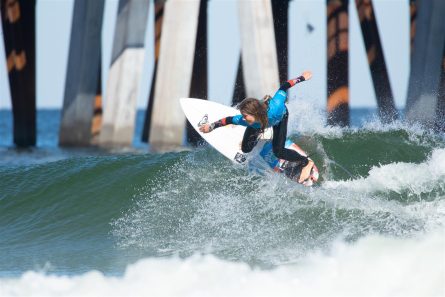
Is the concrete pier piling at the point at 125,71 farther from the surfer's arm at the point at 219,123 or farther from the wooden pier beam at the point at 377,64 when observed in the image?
the surfer's arm at the point at 219,123

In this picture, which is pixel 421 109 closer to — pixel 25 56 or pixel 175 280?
pixel 25 56

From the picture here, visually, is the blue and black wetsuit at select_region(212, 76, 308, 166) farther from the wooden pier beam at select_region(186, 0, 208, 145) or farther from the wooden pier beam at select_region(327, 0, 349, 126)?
the wooden pier beam at select_region(186, 0, 208, 145)

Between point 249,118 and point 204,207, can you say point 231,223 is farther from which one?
point 249,118

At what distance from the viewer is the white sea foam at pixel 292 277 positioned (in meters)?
7.60

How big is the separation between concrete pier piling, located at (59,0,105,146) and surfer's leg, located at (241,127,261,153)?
12.5m

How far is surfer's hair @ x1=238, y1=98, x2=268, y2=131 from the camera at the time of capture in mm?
9734

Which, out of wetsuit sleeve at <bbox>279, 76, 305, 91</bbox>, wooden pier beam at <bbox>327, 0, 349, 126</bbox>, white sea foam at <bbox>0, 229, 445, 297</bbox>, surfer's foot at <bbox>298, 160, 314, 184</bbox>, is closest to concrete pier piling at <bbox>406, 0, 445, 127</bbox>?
wooden pier beam at <bbox>327, 0, 349, 126</bbox>

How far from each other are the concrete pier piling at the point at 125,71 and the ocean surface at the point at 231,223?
7.98 m

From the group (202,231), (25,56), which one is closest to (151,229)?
(202,231)

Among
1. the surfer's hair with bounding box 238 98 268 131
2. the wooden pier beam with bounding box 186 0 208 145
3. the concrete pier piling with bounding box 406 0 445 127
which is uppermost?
the surfer's hair with bounding box 238 98 268 131

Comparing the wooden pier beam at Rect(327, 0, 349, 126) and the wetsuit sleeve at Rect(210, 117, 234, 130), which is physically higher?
the wetsuit sleeve at Rect(210, 117, 234, 130)

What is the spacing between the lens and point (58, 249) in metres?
10.1

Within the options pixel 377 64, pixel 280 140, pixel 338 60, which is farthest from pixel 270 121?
pixel 377 64

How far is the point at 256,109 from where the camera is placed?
9.77 metres
